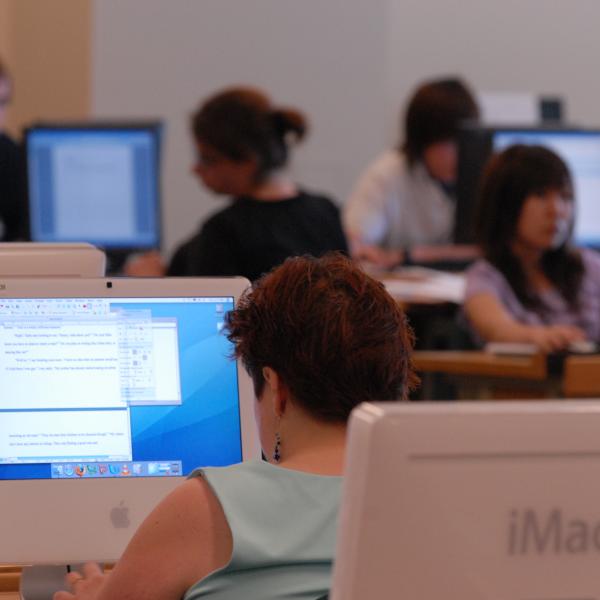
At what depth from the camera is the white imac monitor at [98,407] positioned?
184 centimetres

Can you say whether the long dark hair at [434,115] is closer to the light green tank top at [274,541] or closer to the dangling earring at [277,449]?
the dangling earring at [277,449]

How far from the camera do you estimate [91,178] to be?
16.0ft

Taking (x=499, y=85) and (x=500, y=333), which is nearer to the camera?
(x=500, y=333)

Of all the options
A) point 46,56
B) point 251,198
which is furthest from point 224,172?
point 46,56

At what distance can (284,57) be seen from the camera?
248 inches

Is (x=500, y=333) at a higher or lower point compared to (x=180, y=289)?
lower

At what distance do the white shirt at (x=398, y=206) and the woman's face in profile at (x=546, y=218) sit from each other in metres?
1.67

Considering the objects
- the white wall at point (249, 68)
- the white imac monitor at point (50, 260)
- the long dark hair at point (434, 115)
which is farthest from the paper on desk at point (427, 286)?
the white imac monitor at point (50, 260)

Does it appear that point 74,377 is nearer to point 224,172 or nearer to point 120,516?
point 120,516

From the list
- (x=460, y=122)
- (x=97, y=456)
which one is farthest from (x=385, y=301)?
(x=460, y=122)

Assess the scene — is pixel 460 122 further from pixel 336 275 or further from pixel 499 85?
pixel 336 275

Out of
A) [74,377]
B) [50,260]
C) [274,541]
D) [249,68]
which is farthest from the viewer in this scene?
[249,68]

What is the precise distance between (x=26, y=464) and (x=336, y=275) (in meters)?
0.56

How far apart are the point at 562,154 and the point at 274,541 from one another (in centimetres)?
365
